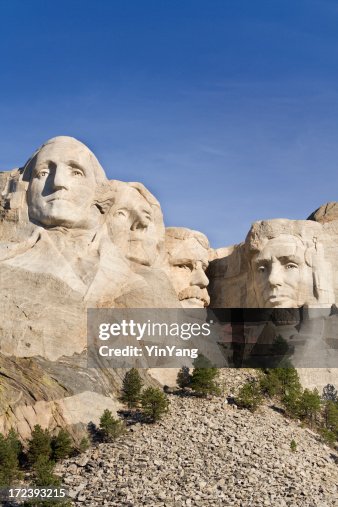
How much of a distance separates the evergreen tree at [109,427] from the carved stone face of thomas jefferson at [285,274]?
7.86 m

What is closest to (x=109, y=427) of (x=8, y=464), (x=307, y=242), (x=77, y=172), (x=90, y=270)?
(x=8, y=464)

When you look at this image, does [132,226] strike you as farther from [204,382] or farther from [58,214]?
[204,382]

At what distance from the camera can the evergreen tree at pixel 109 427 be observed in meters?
20.0

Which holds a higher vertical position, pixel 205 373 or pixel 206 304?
pixel 206 304

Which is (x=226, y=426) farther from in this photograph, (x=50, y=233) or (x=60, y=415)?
(x=50, y=233)

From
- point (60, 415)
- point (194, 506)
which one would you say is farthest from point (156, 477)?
point (60, 415)

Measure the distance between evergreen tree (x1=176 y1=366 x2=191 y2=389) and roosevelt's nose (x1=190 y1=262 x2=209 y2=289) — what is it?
480 cm

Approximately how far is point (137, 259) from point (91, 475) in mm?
8114

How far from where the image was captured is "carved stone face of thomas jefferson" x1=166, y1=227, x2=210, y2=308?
27797mm

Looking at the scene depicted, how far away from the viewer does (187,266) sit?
28156 mm

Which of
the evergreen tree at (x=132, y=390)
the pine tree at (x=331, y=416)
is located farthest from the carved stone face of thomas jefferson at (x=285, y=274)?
the evergreen tree at (x=132, y=390)

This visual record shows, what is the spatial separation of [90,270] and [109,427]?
4782mm

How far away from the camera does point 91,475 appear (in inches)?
737

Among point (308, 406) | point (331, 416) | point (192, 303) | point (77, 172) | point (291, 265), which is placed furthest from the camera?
point (192, 303)
